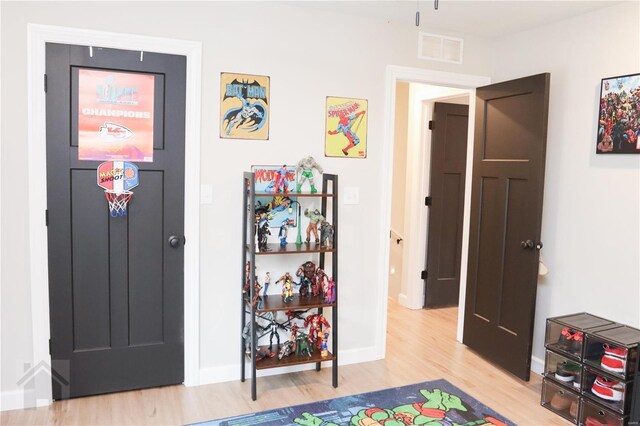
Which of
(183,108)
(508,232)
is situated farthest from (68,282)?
(508,232)

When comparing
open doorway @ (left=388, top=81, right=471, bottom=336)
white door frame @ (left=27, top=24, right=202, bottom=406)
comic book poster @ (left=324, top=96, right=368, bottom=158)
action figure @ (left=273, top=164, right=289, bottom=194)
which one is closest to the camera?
white door frame @ (left=27, top=24, right=202, bottom=406)

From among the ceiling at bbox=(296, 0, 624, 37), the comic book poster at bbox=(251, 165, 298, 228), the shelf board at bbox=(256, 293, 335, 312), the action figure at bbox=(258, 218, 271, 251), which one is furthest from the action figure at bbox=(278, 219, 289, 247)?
the ceiling at bbox=(296, 0, 624, 37)

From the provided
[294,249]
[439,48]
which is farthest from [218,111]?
[439,48]

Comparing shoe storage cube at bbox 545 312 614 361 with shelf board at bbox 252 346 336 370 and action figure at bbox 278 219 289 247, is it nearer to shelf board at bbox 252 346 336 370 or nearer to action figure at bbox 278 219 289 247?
shelf board at bbox 252 346 336 370

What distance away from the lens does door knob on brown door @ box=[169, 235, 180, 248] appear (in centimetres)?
296

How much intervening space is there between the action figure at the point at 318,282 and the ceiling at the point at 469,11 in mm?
1738

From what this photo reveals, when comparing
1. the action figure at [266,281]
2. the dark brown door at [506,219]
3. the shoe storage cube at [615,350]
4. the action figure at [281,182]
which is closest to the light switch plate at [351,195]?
the action figure at [281,182]

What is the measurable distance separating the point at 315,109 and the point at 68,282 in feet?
6.13

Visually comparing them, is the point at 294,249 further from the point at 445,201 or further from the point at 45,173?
the point at 445,201

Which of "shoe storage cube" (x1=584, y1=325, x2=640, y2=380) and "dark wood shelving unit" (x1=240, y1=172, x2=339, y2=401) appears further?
"dark wood shelving unit" (x1=240, y1=172, x2=339, y2=401)

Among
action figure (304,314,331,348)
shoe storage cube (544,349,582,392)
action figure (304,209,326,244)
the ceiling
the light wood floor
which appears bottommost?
the light wood floor

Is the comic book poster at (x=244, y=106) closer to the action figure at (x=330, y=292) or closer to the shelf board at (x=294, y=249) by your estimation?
the shelf board at (x=294, y=249)

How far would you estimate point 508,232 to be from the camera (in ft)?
→ 11.2

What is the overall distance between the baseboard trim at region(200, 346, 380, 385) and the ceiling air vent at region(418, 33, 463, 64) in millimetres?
2212
